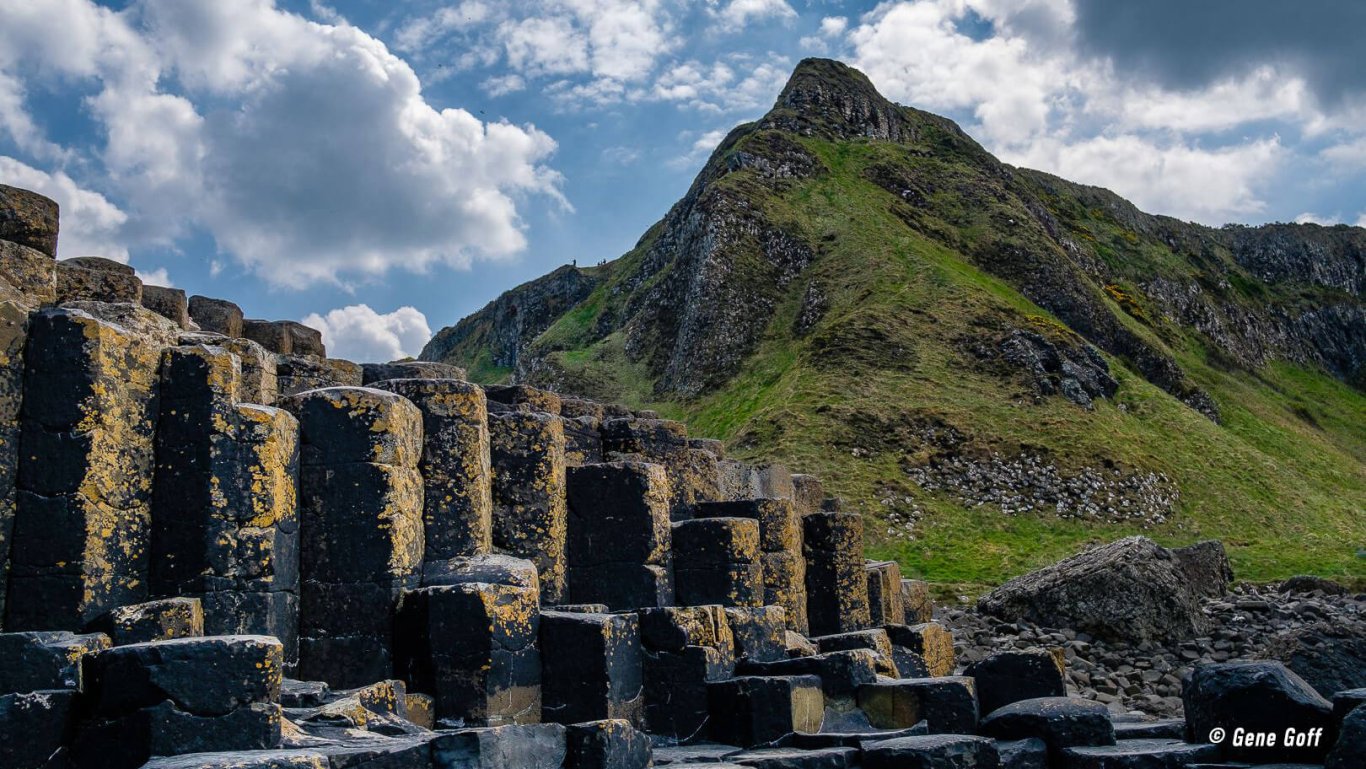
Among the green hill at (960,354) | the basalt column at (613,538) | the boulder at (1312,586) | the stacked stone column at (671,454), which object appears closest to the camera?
the basalt column at (613,538)

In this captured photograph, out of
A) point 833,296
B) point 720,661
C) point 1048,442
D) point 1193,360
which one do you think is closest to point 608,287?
point 833,296

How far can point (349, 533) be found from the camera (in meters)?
9.63

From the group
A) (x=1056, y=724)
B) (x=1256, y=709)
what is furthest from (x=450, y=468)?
(x=1256, y=709)

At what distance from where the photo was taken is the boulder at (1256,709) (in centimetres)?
945

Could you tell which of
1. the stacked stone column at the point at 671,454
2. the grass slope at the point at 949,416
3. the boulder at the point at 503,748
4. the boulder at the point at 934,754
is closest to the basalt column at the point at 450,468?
the boulder at the point at 503,748

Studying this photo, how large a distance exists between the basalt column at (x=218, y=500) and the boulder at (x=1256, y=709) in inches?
326

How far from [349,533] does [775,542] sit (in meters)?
7.39

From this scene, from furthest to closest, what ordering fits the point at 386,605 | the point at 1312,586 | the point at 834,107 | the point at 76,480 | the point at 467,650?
1. the point at 834,107
2. the point at 1312,586
3. the point at 386,605
4. the point at 467,650
5. the point at 76,480

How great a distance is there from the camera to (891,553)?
113ft

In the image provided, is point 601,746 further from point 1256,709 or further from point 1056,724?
point 1256,709

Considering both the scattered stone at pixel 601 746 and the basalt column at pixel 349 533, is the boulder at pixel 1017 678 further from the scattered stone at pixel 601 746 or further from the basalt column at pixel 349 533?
the basalt column at pixel 349 533

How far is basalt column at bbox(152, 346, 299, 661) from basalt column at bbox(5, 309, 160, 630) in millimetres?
238

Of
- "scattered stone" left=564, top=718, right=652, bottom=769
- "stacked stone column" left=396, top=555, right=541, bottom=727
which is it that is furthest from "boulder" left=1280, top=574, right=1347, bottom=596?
"scattered stone" left=564, top=718, right=652, bottom=769

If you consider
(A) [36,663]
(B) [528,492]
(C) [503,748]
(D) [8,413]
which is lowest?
(C) [503,748]
